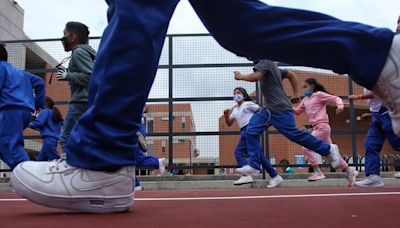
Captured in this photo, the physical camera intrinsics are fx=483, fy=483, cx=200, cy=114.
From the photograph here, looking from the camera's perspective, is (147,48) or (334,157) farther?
(334,157)

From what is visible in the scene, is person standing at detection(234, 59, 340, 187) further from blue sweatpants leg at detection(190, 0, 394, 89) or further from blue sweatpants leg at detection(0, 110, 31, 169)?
blue sweatpants leg at detection(190, 0, 394, 89)

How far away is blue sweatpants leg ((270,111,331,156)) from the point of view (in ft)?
17.9

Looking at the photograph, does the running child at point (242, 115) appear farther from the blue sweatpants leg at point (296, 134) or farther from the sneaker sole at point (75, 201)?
the sneaker sole at point (75, 201)

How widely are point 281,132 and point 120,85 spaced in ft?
13.7

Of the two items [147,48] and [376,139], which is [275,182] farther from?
[147,48]

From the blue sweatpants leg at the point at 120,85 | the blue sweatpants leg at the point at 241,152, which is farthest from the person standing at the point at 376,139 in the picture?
the blue sweatpants leg at the point at 120,85

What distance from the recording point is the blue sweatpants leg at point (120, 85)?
1771mm

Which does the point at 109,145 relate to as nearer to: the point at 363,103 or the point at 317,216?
the point at 317,216

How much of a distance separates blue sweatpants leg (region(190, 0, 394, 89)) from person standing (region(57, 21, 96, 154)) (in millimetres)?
2636

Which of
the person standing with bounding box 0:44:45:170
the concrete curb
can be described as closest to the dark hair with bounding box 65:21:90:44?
the person standing with bounding box 0:44:45:170

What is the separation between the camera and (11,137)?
471cm

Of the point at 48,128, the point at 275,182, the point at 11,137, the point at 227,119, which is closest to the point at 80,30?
the point at 11,137

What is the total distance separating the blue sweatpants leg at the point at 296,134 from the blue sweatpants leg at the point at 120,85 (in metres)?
3.97

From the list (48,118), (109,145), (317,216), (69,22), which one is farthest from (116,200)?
(48,118)
